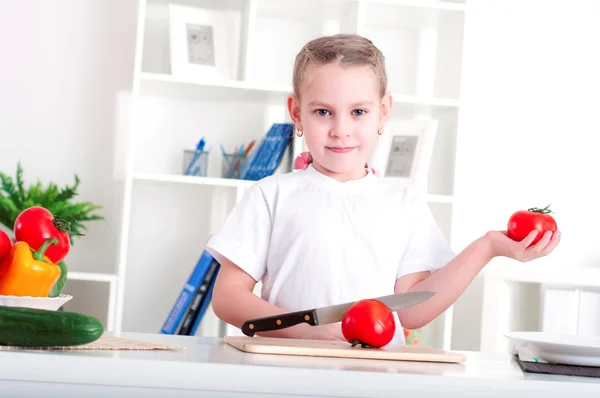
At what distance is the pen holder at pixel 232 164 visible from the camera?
3.32 metres

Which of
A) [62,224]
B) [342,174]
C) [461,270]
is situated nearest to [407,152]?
→ [342,174]

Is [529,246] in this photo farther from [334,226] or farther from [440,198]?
[440,198]

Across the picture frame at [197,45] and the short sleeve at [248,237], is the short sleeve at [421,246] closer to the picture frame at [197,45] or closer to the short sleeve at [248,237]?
the short sleeve at [248,237]

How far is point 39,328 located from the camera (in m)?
1.12

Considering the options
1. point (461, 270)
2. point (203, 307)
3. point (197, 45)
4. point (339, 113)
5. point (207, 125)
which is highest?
point (197, 45)

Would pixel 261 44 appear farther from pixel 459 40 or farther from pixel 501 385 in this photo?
pixel 501 385

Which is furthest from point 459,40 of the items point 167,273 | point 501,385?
point 501,385

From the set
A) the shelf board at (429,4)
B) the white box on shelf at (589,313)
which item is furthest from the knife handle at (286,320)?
the shelf board at (429,4)

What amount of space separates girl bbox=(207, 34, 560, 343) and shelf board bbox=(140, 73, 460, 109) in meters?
1.32

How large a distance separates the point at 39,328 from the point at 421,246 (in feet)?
3.12

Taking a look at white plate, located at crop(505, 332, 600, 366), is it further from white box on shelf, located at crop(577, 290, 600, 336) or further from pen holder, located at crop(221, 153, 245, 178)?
pen holder, located at crop(221, 153, 245, 178)

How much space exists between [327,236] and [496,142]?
1.98 metres

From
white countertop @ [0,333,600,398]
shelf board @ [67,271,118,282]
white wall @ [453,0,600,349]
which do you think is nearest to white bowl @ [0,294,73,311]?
white countertop @ [0,333,600,398]

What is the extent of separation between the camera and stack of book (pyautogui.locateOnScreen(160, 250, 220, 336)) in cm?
315
